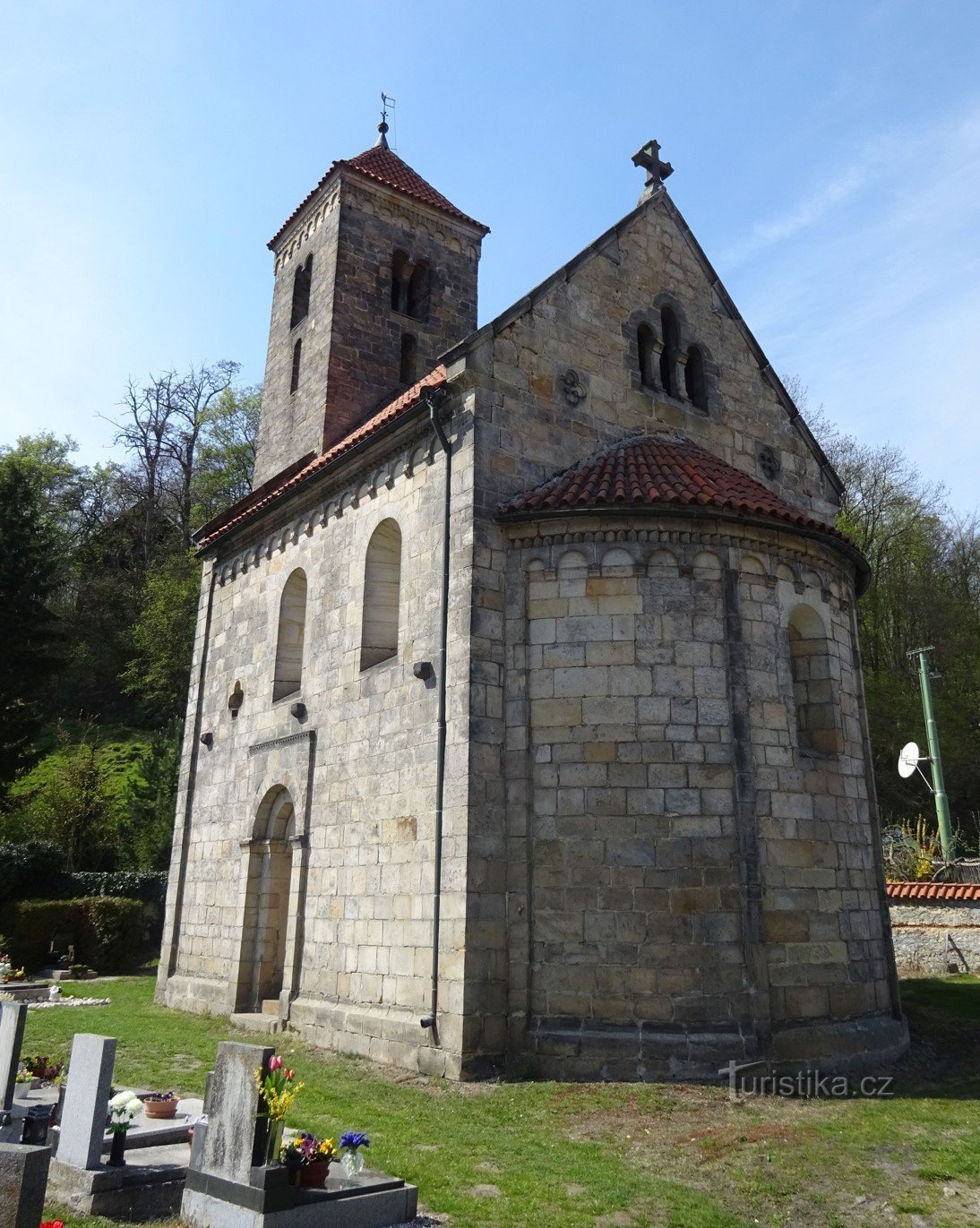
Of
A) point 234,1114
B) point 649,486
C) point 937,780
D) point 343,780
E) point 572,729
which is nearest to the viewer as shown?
point 234,1114

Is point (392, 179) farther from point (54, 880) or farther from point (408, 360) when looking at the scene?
point (54, 880)

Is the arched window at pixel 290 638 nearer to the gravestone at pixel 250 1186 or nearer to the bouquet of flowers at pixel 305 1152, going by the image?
the gravestone at pixel 250 1186

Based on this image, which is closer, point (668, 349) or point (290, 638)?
point (668, 349)

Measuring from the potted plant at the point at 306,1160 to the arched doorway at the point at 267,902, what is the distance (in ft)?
25.7

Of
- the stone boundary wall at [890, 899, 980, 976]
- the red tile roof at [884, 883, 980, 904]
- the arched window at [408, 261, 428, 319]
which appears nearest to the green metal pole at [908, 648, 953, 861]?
the red tile roof at [884, 883, 980, 904]

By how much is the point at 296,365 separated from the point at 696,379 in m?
8.58

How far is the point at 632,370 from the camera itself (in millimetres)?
12727

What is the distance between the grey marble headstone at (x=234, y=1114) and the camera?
16.3 feet

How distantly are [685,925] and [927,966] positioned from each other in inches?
372

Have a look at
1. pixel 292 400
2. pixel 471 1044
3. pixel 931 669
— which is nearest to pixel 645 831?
pixel 471 1044

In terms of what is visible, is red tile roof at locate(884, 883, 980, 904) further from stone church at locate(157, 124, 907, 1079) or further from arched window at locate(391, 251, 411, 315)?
arched window at locate(391, 251, 411, 315)

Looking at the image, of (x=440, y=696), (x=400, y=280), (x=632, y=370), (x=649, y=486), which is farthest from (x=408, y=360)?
(x=440, y=696)

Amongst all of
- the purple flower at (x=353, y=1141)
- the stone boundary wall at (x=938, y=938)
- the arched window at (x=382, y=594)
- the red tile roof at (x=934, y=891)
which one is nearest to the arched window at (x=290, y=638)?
the arched window at (x=382, y=594)

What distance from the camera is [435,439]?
37.5 feet
